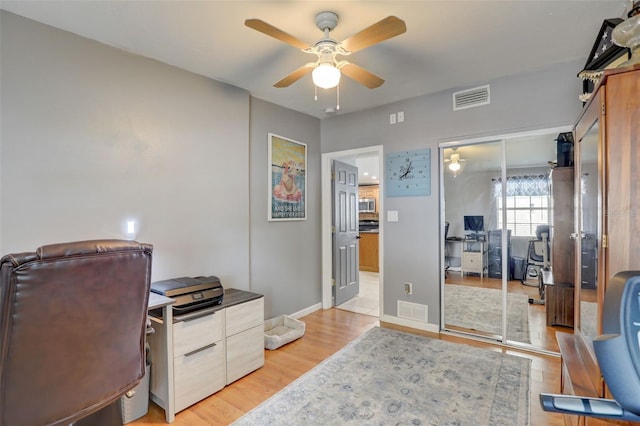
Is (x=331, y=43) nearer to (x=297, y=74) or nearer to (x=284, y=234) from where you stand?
(x=297, y=74)

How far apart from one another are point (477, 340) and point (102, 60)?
403cm

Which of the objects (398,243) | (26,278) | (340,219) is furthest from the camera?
(340,219)

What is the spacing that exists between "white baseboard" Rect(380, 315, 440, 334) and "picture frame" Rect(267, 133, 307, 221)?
62.1 inches

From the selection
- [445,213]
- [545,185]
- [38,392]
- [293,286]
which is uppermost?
[545,185]

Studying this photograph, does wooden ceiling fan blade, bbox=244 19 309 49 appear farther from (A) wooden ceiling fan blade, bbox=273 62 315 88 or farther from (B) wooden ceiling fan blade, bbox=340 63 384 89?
(B) wooden ceiling fan blade, bbox=340 63 384 89

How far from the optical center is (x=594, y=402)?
30.0 inches

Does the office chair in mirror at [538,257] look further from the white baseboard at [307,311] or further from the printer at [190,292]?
the printer at [190,292]

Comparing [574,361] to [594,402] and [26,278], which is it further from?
[26,278]

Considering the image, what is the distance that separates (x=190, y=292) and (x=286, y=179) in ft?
5.99

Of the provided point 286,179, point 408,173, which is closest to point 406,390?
point 408,173

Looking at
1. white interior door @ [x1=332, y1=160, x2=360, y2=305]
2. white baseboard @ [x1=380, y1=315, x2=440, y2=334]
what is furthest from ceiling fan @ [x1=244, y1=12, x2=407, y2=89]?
white baseboard @ [x1=380, y1=315, x2=440, y2=334]

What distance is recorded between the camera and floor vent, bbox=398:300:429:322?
11.1 ft

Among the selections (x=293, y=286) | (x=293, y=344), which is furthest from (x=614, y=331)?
(x=293, y=286)

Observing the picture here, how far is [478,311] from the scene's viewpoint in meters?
3.32
